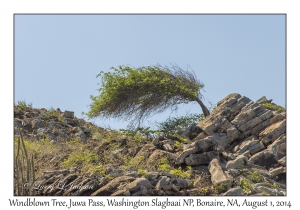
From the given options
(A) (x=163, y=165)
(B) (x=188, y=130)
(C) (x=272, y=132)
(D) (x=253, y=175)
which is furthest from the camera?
(B) (x=188, y=130)

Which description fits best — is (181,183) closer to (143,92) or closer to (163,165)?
(163,165)

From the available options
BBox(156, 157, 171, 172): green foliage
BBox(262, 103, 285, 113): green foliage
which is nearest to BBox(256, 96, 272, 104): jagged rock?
BBox(262, 103, 285, 113): green foliage

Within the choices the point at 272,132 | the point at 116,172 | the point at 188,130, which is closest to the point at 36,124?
the point at 188,130

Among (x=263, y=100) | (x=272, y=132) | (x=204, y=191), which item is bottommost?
(x=204, y=191)

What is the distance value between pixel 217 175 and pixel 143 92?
6103 millimetres

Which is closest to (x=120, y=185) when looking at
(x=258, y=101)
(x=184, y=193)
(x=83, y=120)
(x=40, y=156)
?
(x=184, y=193)

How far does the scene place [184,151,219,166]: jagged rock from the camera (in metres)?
11.2

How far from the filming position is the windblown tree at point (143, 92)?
608 inches

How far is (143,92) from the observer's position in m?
15.5

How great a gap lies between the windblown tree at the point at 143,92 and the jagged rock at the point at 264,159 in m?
4.50

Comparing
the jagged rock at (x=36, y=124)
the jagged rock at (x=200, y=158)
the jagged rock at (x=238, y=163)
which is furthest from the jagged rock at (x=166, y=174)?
the jagged rock at (x=36, y=124)

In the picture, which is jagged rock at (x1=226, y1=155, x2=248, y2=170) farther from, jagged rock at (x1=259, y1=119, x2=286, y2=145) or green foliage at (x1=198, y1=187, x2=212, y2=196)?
jagged rock at (x1=259, y1=119, x2=286, y2=145)

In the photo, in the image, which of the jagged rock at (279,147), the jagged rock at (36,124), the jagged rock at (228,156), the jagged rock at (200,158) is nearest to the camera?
the jagged rock at (200,158)

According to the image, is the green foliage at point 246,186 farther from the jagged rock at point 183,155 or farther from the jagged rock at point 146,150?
the jagged rock at point 146,150
